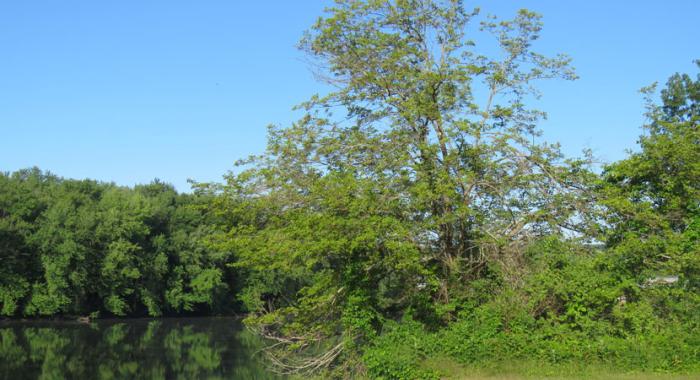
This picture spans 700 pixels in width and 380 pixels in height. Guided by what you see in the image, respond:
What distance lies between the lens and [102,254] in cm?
5122

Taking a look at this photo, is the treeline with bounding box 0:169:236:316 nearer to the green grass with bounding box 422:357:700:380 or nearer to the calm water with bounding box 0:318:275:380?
the calm water with bounding box 0:318:275:380

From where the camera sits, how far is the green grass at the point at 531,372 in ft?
48.5

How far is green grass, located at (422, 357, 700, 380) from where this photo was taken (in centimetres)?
1480

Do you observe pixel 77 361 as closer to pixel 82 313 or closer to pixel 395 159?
pixel 395 159

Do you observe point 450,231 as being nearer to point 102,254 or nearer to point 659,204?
point 659,204

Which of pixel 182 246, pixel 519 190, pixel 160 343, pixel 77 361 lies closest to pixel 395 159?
pixel 519 190

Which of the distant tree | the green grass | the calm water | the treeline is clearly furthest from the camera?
the treeline

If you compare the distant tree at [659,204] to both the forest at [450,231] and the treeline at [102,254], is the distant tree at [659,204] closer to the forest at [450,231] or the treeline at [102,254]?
the forest at [450,231]

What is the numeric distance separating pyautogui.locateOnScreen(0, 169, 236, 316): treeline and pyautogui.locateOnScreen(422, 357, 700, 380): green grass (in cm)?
3287

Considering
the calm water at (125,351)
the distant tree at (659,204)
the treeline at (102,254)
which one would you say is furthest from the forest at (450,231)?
the treeline at (102,254)

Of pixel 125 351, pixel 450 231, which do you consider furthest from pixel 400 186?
pixel 125 351

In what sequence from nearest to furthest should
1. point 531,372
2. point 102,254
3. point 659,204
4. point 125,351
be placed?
point 531,372
point 659,204
point 125,351
point 102,254

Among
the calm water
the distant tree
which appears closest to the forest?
the distant tree

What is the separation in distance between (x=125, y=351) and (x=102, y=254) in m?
20.2
